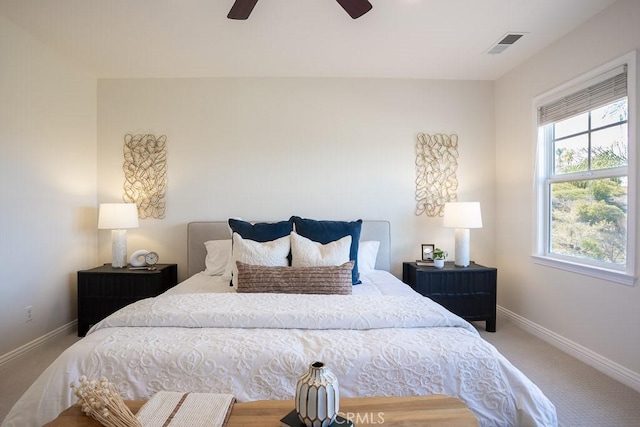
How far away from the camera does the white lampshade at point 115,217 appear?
314 cm

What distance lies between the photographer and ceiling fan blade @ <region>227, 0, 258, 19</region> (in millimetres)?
1895

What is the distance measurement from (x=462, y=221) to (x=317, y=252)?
5.06 ft

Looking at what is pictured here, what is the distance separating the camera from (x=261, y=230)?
9.44 ft

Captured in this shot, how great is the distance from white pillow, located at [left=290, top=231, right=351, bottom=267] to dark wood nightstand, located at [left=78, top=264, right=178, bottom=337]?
1.43m

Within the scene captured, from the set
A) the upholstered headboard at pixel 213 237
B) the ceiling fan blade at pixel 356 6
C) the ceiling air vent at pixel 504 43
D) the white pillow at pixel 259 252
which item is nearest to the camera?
the ceiling fan blade at pixel 356 6

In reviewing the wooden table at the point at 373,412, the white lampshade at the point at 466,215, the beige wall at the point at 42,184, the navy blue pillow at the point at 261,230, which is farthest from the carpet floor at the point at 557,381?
the navy blue pillow at the point at 261,230

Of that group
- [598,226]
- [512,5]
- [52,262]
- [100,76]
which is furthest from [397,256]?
[100,76]

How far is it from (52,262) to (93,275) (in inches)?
15.5

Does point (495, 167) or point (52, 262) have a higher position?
A: point (495, 167)

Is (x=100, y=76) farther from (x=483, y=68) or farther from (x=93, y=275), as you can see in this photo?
(x=483, y=68)

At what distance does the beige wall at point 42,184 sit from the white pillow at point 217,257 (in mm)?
1401

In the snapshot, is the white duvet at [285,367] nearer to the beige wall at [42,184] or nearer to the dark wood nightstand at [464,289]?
the dark wood nightstand at [464,289]

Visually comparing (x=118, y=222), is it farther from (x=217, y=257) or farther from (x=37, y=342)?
(x=37, y=342)

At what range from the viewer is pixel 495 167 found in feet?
12.2
